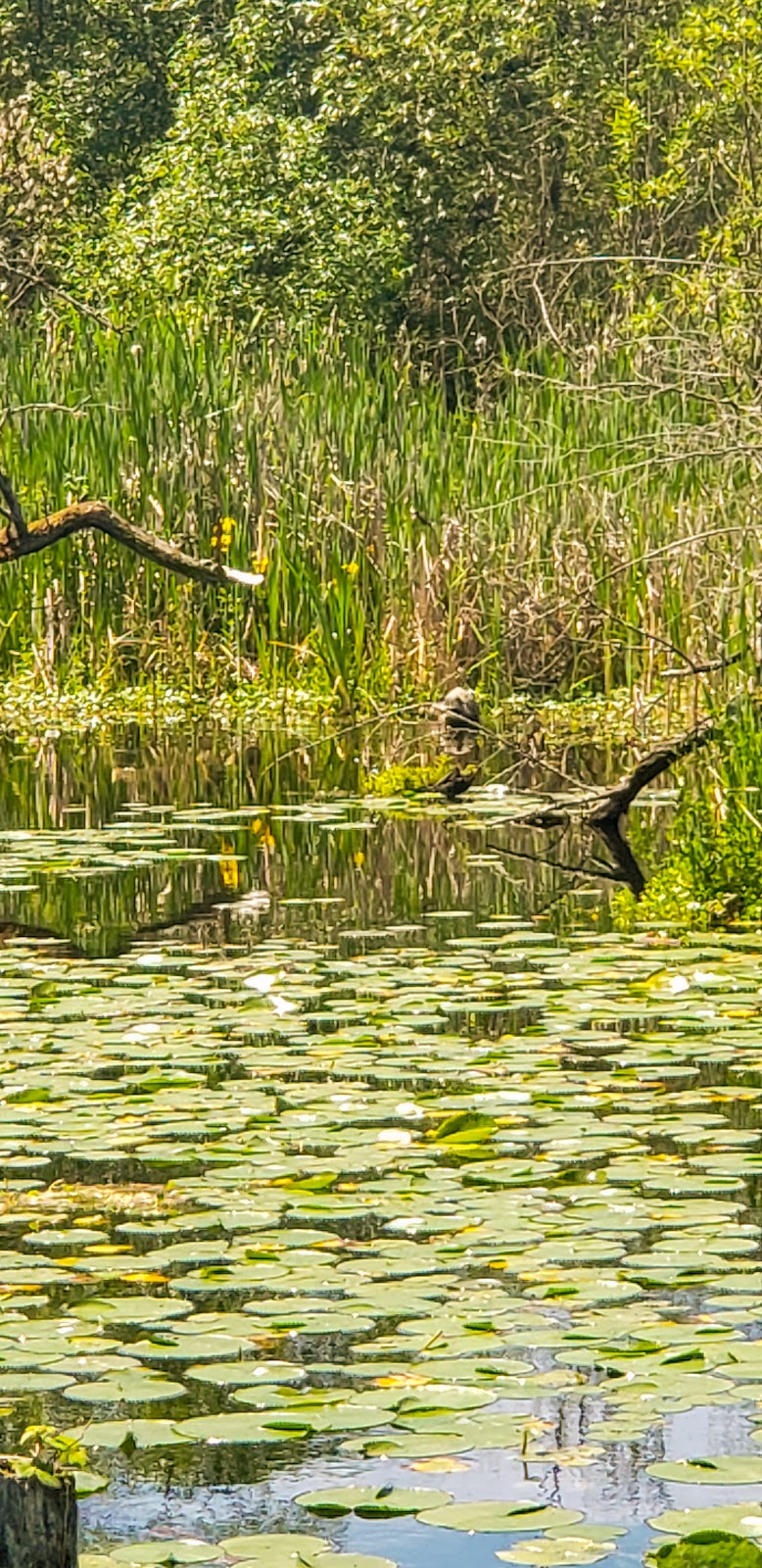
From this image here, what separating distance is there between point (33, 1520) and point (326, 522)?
11448 mm

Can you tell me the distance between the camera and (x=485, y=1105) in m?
5.38

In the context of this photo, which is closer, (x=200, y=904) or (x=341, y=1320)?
(x=341, y=1320)

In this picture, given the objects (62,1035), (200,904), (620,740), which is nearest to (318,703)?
(620,740)

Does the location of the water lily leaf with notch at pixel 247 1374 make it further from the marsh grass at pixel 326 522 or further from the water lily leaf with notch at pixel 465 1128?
the marsh grass at pixel 326 522

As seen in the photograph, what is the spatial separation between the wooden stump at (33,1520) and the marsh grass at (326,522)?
9556mm

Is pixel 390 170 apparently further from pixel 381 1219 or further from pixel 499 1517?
pixel 499 1517

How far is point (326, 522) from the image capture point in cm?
1398

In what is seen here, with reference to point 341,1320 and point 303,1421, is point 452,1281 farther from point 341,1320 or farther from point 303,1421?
point 303,1421

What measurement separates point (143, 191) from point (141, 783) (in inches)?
538

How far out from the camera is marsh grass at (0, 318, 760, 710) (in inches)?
510

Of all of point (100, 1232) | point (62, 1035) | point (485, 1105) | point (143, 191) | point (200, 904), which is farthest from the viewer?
point (143, 191)

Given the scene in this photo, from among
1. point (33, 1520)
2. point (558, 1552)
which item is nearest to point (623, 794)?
point (558, 1552)

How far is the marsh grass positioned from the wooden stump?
9.56 m

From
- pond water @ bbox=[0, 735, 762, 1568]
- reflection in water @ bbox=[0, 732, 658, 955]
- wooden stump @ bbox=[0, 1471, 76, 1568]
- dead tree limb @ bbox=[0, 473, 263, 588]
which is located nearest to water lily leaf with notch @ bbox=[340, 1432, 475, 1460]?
pond water @ bbox=[0, 735, 762, 1568]
